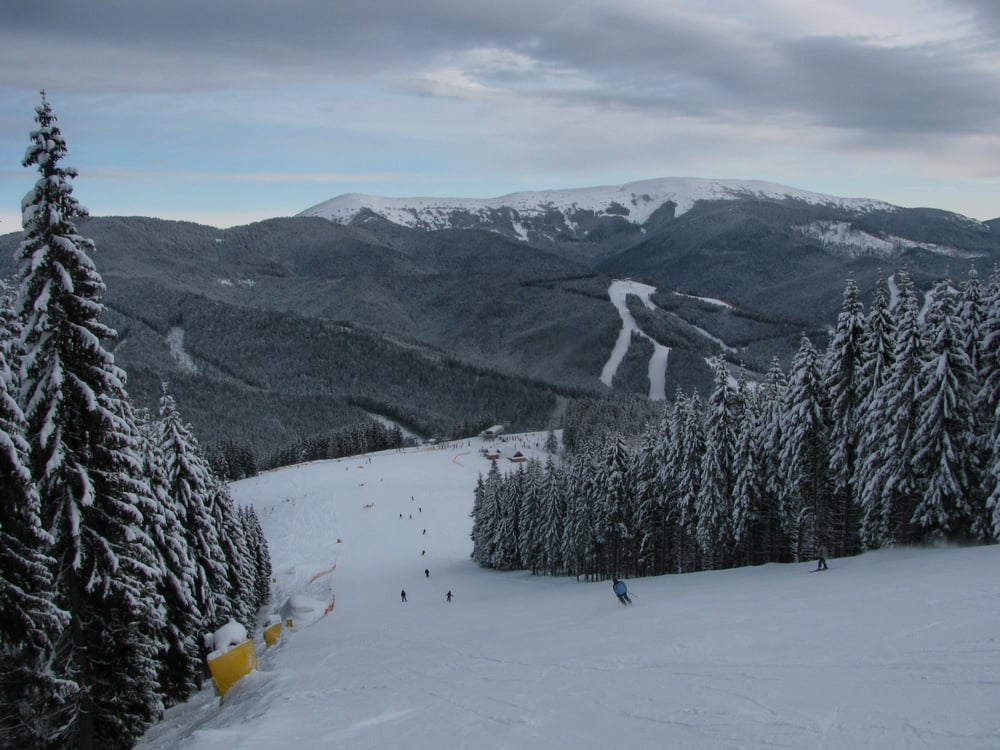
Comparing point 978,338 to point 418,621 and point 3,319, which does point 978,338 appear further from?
point 3,319

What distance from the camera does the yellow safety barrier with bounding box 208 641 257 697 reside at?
59.5 feet

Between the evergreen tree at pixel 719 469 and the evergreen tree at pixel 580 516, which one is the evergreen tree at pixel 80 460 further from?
the evergreen tree at pixel 580 516

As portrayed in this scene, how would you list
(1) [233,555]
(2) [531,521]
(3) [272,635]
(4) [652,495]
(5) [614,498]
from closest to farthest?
(3) [272,635] < (1) [233,555] < (4) [652,495] < (5) [614,498] < (2) [531,521]

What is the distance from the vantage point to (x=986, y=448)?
90.8 ft

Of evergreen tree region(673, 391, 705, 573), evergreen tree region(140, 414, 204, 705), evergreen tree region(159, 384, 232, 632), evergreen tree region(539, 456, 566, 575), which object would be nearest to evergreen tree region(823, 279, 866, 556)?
evergreen tree region(673, 391, 705, 573)

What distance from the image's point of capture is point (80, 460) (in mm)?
16156

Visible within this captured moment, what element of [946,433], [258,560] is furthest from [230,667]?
[258,560]

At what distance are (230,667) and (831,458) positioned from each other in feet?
90.1

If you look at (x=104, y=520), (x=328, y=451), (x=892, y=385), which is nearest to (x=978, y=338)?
(x=892, y=385)

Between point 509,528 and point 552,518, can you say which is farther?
point 509,528

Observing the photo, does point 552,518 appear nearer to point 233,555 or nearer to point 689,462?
point 689,462

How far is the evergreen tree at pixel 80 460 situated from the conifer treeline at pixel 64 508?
0.03m

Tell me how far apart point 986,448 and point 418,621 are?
24858mm

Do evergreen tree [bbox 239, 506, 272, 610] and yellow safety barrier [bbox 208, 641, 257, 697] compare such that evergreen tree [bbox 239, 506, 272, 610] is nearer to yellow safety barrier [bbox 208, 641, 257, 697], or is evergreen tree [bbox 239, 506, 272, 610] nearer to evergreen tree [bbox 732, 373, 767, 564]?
yellow safety barrier [bbox 208, 641, 257, 697]
